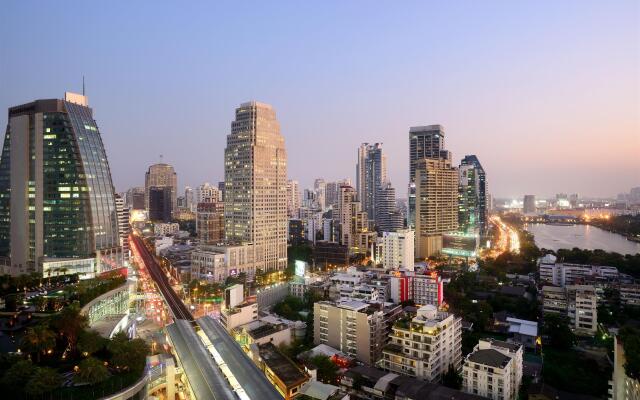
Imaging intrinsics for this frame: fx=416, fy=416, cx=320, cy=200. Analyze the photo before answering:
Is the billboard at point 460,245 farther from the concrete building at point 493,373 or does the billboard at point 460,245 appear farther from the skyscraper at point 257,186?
the concrete building at point 493,373

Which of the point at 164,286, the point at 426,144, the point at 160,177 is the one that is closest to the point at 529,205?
the point at 426,144

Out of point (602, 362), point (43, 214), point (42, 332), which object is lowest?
point (602, 362)

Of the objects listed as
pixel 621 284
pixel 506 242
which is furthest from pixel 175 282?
pixel 506 242

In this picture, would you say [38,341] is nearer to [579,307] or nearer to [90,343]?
[90,343]

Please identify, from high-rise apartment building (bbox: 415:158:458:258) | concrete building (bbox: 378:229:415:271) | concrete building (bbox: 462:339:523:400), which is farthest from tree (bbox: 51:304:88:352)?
high-rise apartment building (bbox: 415:158:458:258)

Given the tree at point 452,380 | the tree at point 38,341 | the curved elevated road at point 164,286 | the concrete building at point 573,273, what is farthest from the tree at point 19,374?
the concrete building at point 573,273

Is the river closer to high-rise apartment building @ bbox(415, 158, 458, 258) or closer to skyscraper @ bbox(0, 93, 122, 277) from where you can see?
high-rise apartment building @ bbox(415, 158, 458, 258)

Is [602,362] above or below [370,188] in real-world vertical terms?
below

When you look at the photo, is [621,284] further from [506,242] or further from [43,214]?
[43,214]
